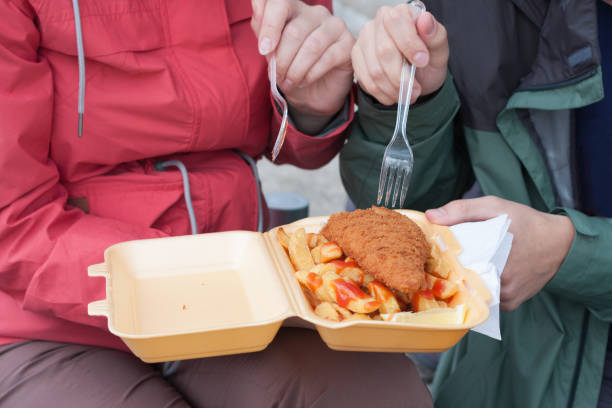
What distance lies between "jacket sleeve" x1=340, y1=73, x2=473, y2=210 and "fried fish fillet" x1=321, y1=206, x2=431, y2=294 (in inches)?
12.0

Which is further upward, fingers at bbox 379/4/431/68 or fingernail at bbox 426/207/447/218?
fingers at bbox 379/4/431/68

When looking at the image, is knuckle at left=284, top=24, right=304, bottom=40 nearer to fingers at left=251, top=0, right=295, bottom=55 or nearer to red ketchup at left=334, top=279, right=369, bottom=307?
fingers at left=251, top=0, right=295, bottom=55

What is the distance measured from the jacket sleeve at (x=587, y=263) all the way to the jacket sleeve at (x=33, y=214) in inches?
38.6

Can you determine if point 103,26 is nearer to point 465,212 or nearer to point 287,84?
Answer: point 287,84

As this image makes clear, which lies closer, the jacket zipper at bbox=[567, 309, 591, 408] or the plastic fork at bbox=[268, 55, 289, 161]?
the plastic fork at bbox=[268, 55, 289, 161]

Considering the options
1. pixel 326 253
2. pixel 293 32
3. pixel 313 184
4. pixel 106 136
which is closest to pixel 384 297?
pixel 326 253

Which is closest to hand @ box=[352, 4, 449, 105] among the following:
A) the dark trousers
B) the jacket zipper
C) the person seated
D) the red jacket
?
the person seated

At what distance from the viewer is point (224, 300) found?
101 centimetres

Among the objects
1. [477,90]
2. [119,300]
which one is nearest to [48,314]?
[119,300]

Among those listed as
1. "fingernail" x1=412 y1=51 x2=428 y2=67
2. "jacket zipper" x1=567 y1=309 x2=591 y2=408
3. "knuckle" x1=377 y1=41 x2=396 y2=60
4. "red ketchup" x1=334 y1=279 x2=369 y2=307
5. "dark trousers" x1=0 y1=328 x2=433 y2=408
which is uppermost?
"knuckle" x1=377 y1=41 x2=396 y2=60

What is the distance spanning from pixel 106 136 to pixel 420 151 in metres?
0.76

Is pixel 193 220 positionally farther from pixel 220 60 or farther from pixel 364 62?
pixel 364 62

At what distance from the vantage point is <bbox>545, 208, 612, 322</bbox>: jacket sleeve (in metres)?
1.21

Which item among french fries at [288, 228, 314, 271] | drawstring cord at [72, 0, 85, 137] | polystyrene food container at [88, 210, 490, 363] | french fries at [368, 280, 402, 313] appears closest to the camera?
polystyrene food container at [88, 210, 490, 363]
